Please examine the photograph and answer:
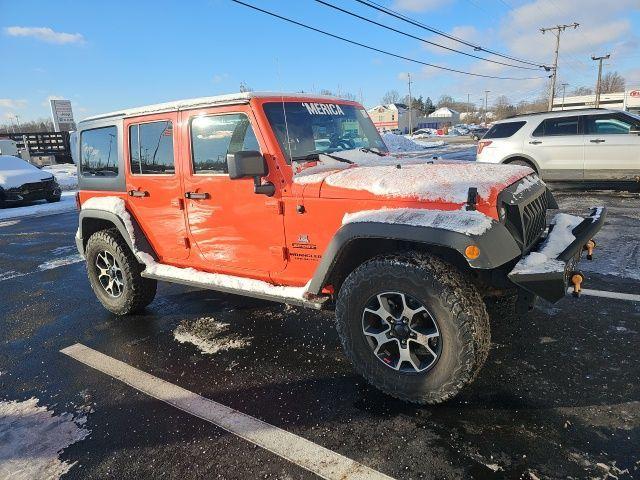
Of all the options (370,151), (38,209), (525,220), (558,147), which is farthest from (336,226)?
(38,209)

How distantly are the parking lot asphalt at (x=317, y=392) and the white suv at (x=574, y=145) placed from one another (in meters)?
5.60

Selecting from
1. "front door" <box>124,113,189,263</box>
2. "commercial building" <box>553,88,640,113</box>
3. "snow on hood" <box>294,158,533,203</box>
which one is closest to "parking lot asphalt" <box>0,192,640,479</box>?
"front door" <box>124,113,189,263</box>

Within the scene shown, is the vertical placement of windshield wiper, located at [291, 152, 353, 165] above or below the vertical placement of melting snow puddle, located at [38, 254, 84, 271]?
above

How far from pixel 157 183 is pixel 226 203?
0.92 metres

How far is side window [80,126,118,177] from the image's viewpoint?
176 inches

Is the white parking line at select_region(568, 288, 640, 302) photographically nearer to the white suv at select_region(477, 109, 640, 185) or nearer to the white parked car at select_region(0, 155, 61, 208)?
the white suv at select_region(477, 109, 640, 185)

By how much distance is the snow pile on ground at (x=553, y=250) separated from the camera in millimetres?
2451

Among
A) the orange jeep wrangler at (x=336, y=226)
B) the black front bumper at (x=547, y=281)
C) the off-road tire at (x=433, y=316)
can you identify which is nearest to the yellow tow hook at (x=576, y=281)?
the orange jeep wrangler at (x=336, y=226)

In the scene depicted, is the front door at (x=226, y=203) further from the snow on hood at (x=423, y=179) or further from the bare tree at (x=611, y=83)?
the bare tree at (x=611, y=83)

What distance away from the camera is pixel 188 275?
13.1 ft

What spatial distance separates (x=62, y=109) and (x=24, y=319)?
3151 cm

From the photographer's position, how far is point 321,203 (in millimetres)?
3037

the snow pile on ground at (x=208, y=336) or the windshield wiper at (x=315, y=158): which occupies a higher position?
the windshield wiper at (x=315, y=158)

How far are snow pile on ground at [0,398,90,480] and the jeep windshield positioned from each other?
7.43 feet
